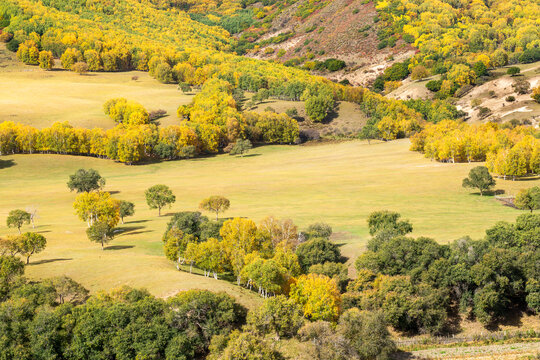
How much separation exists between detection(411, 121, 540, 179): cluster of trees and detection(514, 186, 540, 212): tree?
19.2 meters

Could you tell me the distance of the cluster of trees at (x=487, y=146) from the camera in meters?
116

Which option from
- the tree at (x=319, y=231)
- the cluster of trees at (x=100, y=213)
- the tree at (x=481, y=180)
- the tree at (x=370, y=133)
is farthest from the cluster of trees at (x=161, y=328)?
the tree at (x=370, y=133)

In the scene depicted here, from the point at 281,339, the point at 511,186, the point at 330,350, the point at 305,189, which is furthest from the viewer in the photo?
the point at 305,189

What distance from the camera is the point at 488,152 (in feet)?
432

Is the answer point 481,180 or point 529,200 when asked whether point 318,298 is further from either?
point 481,180

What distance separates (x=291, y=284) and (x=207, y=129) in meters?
117

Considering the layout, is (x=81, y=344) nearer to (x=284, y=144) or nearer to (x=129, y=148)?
(x=129, y=148)

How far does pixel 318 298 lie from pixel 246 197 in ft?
178

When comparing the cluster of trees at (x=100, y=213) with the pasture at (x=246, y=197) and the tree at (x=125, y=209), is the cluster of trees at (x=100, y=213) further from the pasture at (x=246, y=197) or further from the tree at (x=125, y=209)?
the pasture at (x=246, y=197)

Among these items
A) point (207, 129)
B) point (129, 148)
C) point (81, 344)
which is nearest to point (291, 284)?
point (81, 344)

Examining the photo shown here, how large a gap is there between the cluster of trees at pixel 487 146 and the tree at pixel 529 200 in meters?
19.2

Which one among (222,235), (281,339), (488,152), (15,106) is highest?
(15,106)

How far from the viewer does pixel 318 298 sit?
6244 centimetres

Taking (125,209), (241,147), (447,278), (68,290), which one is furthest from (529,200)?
(241,147)
